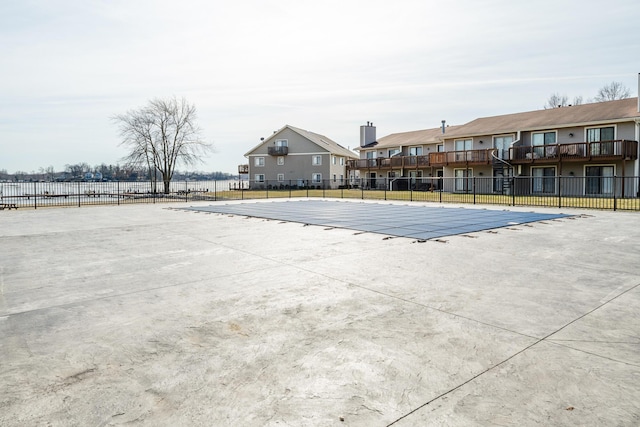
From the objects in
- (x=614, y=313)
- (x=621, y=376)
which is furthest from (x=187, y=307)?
(x=614, y=313)

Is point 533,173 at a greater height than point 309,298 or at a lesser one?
greater

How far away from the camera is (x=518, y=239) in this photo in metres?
9.62

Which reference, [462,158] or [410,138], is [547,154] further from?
[410,138]

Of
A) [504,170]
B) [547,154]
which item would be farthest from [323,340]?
[504,170]

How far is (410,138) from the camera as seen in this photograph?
45969 mm

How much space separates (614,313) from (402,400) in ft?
10.2

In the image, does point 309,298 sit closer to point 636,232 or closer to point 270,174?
point 636,232

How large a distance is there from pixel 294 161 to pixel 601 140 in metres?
36.1

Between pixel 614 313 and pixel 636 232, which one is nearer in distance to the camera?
pixel 614 313

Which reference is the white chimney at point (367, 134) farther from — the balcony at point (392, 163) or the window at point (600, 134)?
→ the window at point (600, 134)

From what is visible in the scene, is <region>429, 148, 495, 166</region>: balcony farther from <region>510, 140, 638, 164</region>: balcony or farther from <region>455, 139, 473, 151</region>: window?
<region>510, 140, 638, 164</region>: balcony

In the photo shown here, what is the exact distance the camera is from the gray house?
54.4 meters

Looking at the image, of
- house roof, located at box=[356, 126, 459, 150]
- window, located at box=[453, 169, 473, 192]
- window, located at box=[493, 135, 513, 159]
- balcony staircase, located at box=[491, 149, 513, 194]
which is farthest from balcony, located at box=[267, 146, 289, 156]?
balcony staircase, located at box=[491, 149, 513, 194]

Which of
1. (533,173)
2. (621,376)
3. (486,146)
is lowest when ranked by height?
(621,376)
